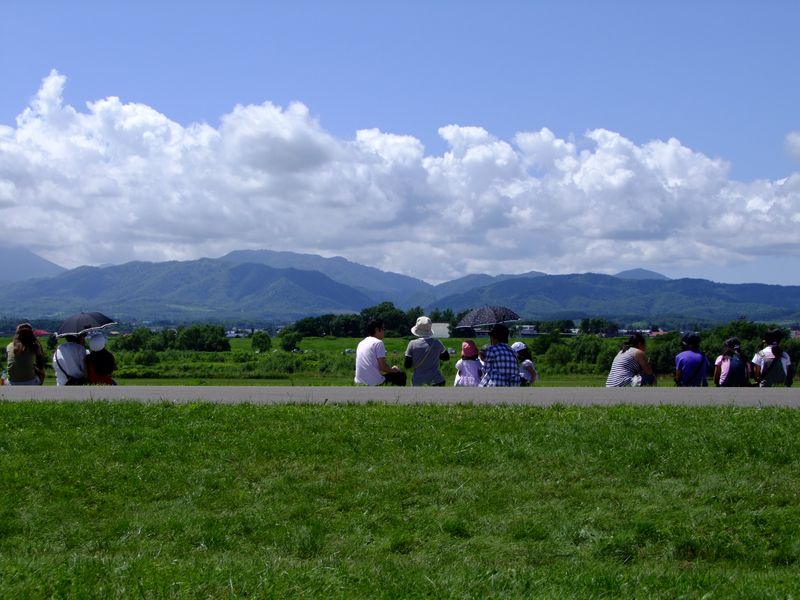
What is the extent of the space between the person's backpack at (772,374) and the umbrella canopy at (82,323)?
11.8 m

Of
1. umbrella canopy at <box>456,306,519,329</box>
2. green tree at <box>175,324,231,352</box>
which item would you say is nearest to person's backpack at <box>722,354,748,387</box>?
umbrella canopy at <box>456,306,519,329</box>

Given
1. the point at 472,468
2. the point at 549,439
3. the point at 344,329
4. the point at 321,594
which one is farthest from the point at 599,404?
the point at 344,329

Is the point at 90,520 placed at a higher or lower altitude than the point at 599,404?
lower

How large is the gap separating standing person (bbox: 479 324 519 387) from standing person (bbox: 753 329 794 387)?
4.57m

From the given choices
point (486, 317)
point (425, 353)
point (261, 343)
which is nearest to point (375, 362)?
point (425, 353)

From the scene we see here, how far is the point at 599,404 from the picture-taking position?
13.3 meters

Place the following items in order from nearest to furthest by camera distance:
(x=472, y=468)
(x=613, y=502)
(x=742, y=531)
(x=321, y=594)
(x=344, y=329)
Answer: (x=321, y=594) < (x=742, y=531) < (x=613, y=502) < (x=472, y=468) < (x=344, y=329)

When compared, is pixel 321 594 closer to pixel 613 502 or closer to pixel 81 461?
pixel 613 502

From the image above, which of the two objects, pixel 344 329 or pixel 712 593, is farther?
pixel 344 329

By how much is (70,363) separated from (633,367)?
383 inches

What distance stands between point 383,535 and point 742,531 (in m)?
3.21

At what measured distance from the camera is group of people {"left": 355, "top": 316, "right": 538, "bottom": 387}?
1557 centimetres

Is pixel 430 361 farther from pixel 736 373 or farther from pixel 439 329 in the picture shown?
pixel 736 373

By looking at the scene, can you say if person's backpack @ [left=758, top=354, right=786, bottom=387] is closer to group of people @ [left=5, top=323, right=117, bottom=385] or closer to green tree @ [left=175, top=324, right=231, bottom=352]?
group of people @ [left=5, top=323, right=117, bottom=385]
